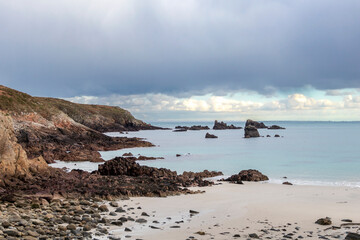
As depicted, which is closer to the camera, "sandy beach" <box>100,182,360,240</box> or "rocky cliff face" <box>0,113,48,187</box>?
"sandy beach" <box>100,182,360,240</box>

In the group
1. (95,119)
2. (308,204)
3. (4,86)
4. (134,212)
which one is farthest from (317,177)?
(95,119)

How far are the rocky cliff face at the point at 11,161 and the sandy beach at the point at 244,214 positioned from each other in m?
5.87

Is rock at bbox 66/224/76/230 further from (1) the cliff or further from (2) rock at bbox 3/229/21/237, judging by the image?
(1) the cliff

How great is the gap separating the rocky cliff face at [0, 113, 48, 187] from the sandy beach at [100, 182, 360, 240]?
231 inches

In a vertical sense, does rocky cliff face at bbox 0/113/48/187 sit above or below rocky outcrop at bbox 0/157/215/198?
above

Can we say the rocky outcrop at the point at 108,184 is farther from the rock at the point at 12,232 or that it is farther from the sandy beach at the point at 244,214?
the rock at the point at 12,232

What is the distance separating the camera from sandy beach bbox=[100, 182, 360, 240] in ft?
32.3

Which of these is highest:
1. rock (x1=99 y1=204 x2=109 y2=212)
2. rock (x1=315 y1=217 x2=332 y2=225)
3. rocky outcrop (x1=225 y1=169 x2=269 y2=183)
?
rock (x1=99 y1=204 x2=109 y2=212)

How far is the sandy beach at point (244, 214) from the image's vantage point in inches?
388

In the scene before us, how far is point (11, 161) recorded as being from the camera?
16.1m

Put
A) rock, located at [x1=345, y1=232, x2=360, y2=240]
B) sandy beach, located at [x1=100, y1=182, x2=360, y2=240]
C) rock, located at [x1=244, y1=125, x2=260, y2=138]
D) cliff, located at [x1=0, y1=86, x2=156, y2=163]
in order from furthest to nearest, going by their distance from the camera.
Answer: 1. rock, located at [x1=244, y1=125, x2=260, y2=138]
2. cliff, located at [x1=0, y1=86, x2=156, y2=163]
3. sandy beach, located at [x1=100, y1=182, x2=360, y2=240]
4. rock, located at [x1=345, y1=232, x2=360, y2=240]

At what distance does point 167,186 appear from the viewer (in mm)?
17000

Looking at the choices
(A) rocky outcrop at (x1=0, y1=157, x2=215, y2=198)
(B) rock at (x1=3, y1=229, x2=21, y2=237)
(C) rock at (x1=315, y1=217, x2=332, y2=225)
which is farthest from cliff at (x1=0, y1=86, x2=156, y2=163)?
(C) rock at (x1=315, y1=217, x2=332, y2=225)

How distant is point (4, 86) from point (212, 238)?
60796 millimetres
